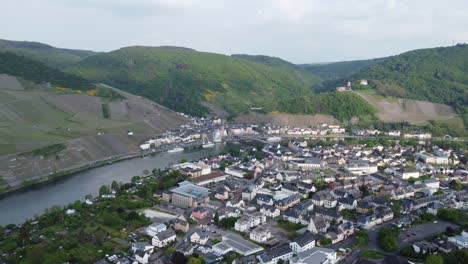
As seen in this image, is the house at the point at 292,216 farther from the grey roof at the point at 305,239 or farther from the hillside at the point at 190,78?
the hillside at the point at 190,78

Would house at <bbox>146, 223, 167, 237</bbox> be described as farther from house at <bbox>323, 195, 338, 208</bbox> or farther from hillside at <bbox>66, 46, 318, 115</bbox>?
hillside at <bbox>66, 46, 318, 115</bbox>

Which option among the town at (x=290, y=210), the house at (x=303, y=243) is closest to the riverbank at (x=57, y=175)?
the town at (x=290, y=210)

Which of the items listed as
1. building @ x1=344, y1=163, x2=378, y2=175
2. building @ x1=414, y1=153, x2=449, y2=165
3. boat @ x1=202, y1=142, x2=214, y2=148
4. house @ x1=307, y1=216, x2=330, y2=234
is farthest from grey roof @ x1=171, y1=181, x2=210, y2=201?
building @ x1=414, y1=153, x2=449, y2=165

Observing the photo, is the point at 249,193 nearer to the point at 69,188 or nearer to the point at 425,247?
the point at 425,247

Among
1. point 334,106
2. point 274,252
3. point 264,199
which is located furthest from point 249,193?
point 334,106

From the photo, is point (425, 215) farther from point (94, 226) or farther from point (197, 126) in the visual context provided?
point (197, 126)

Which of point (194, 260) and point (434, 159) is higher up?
point (434, 159)
